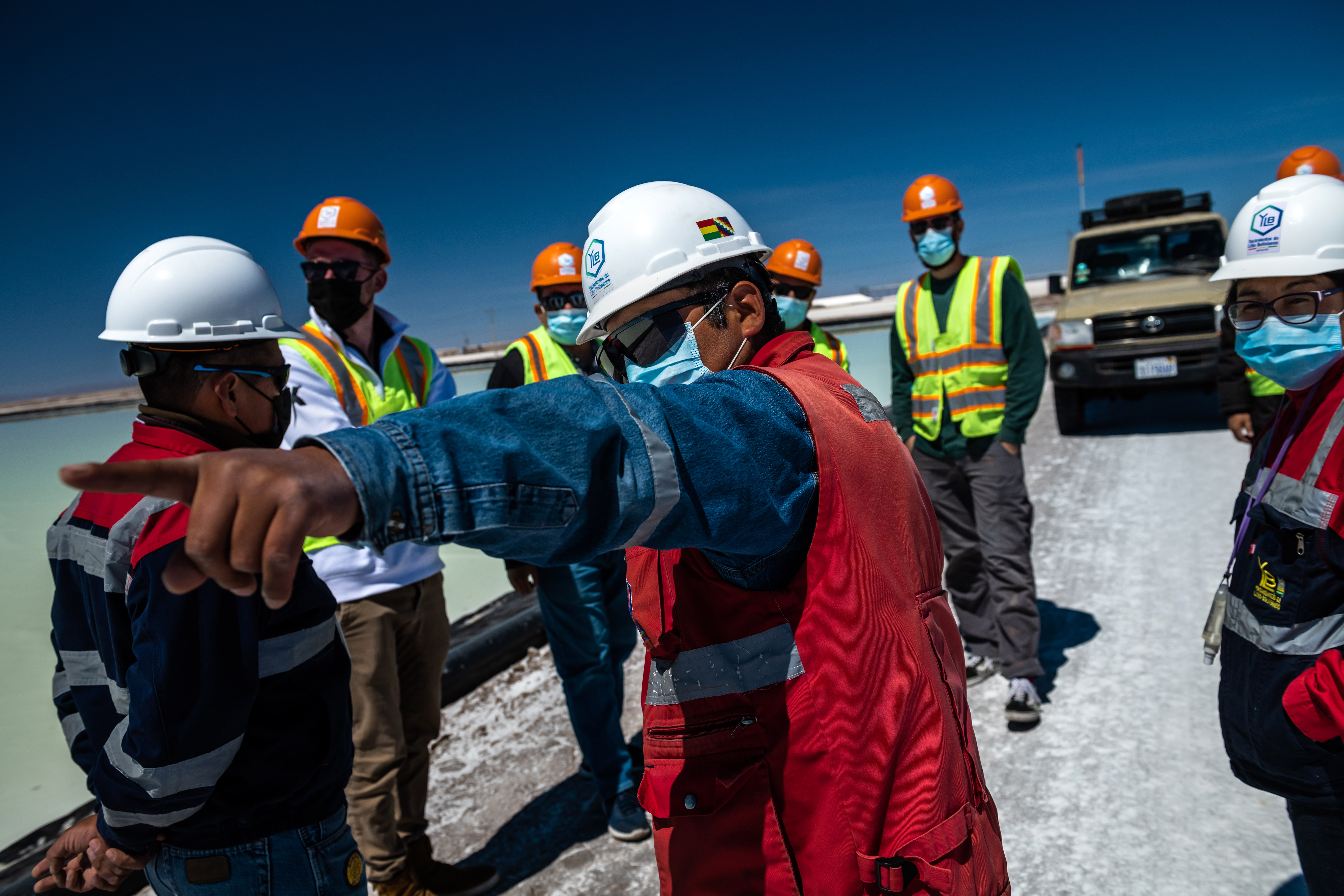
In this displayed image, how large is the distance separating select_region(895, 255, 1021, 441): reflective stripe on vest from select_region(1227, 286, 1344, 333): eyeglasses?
1811mm

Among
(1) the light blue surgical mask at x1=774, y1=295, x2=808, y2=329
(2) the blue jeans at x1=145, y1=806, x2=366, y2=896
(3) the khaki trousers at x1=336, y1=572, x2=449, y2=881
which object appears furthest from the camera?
(1) the light blue surgical mask at x1=774, y1=295, x2=808, y2=329

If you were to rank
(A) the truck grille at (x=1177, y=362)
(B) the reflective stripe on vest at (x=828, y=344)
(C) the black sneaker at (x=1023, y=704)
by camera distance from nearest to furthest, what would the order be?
1. (C) the black sneaker at (x=1023, y=704)
2. (B) the reflective stripe on vest at (x=828, y=344)
3. (A) the truck grille at (x=1177, y=362)

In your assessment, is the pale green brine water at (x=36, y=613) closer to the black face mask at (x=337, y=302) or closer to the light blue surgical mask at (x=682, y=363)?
the black face mask at (x=337, y=302)

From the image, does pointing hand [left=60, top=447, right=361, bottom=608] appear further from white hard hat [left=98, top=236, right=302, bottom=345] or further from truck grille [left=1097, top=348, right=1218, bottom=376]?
truck grille [left=1097, top=348, right=1218, bottom=376]

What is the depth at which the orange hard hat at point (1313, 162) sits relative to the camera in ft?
18.3

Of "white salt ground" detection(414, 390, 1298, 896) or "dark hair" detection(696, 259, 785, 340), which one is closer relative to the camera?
"dark hair" detection(696, 259, 785, 340)

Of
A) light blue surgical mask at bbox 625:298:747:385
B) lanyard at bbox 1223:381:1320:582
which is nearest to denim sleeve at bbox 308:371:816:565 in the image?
light blue surgical mask at bbox 625:298:747:385

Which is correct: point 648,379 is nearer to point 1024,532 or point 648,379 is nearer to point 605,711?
point 605,711

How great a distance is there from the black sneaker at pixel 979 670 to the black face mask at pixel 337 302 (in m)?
3.36

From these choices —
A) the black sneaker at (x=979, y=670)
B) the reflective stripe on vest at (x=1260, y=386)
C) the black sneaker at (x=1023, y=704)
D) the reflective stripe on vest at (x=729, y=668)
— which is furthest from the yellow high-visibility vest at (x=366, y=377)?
the reflective stripe on vest at (x=1260, y=386)

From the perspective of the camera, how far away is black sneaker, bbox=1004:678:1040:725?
3.54 metres

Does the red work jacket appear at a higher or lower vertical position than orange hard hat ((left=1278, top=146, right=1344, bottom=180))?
lower

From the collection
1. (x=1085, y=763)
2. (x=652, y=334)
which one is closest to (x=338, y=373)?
(x=652, y=334)

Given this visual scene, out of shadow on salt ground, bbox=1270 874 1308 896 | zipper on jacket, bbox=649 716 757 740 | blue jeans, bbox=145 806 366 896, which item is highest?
zipper on jacket, bbox=649 716 757 740
